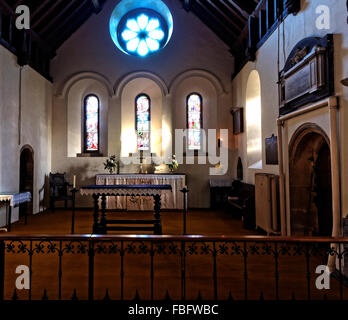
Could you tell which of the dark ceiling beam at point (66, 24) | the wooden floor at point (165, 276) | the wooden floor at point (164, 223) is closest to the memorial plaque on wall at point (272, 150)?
the wooden floor at point (164, 223)

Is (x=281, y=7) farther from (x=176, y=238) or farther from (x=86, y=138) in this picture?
(x=86, y=138)

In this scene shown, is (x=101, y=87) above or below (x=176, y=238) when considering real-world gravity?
above

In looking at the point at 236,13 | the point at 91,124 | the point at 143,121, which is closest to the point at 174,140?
the point at 143,121

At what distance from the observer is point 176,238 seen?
2572 millimetres

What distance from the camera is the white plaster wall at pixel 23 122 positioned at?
7133 millimetres

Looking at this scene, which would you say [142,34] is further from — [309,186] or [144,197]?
A: [309,186]

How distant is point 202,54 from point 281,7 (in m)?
4.44

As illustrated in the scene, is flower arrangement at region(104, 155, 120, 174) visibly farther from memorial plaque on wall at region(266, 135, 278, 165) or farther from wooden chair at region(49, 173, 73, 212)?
memorial plaque on wall at region(266, 135, 278, 165)

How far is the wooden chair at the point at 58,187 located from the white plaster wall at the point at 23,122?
385 millimetres

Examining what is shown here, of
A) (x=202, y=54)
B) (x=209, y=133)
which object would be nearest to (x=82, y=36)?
(x=202, y=54)

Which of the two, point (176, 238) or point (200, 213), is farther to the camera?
point (200, 213)

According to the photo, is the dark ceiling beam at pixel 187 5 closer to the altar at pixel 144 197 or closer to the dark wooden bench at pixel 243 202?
the altar at pixel 144 197

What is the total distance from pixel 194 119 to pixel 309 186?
18.8 ft

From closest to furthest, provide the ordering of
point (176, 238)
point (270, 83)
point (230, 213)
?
point (176, 238), point (270, 83), point (230, 213)
